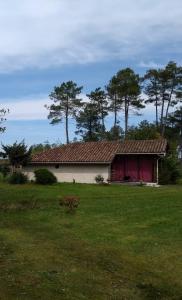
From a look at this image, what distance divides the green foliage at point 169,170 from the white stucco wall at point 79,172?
5.16 m

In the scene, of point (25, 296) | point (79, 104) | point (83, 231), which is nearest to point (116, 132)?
point (79, 104)

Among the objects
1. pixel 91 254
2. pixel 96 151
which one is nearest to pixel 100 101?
pixel 96 151

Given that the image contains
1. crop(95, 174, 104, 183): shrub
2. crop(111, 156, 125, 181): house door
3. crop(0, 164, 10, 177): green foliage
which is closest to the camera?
crop(95, 174, 104, 183): shrub

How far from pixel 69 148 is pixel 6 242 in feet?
133

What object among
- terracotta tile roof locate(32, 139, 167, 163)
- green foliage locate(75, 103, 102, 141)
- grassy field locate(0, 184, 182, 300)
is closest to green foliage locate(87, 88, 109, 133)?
green foliage locate(75, 103, 102, 141)

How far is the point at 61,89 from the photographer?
271ft

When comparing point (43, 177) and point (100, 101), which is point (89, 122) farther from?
point (43, 177)

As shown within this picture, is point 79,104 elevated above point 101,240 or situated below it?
above

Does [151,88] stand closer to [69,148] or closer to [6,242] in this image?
[69,148]

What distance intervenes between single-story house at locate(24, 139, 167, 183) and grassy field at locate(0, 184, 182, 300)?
85.4 ft

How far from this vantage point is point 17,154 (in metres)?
47.2

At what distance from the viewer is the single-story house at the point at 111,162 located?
155 feet

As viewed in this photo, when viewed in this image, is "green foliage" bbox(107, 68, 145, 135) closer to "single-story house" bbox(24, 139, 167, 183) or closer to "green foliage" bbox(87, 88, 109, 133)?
"green foliage" bbox(87, 88, 109, 133)

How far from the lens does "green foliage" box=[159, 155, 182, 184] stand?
4744 cm
